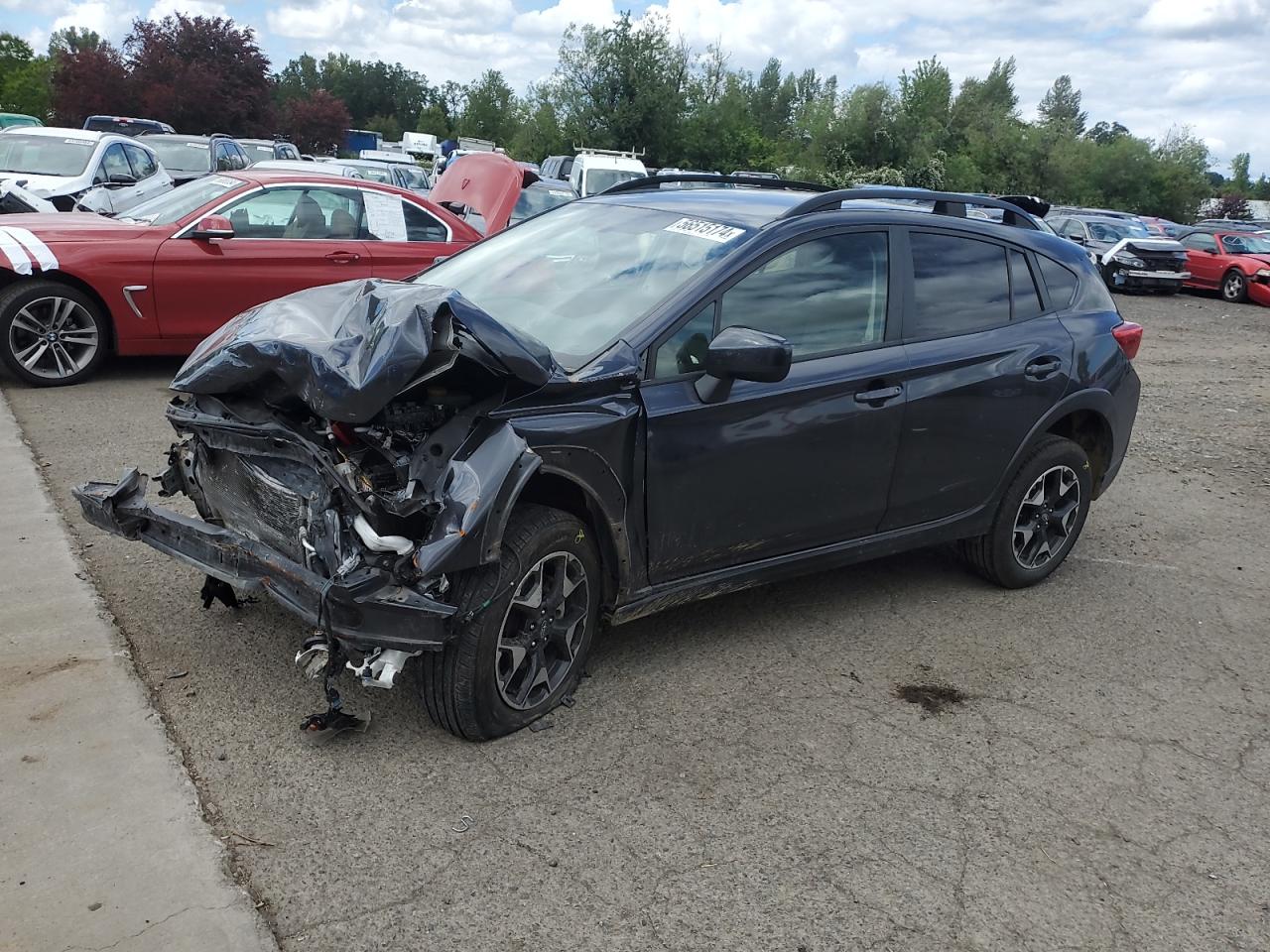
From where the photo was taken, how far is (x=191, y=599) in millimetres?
4633

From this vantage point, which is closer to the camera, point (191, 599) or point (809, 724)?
point (809, 724)

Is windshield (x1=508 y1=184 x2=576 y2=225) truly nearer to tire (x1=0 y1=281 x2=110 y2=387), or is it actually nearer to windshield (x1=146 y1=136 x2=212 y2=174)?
windshield (x1=146 y1=136 x2=212 y2=174)

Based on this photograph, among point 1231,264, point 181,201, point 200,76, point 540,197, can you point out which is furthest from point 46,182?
point 200,76

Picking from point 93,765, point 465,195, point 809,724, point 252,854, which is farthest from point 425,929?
point 465,195

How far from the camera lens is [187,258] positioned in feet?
27.9

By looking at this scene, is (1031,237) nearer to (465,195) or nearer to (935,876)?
(935,876)

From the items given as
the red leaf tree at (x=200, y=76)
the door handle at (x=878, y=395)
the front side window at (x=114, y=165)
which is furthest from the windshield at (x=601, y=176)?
the red leaf tree at (x=200, y=76)

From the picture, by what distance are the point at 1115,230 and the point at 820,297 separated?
23975mm

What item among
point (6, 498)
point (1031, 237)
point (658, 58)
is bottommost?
point (6, 498)

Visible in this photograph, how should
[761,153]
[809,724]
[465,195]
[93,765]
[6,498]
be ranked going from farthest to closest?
1. [761,153]
2. [465,195]
3. [6,498]
4. [809,724]
5. [93,765]

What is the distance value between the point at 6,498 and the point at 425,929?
13.3 feet

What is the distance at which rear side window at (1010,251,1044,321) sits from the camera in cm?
517

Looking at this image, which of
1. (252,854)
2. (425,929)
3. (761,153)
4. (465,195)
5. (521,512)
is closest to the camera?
(425,929)

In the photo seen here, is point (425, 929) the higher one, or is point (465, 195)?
point (465, 195)
